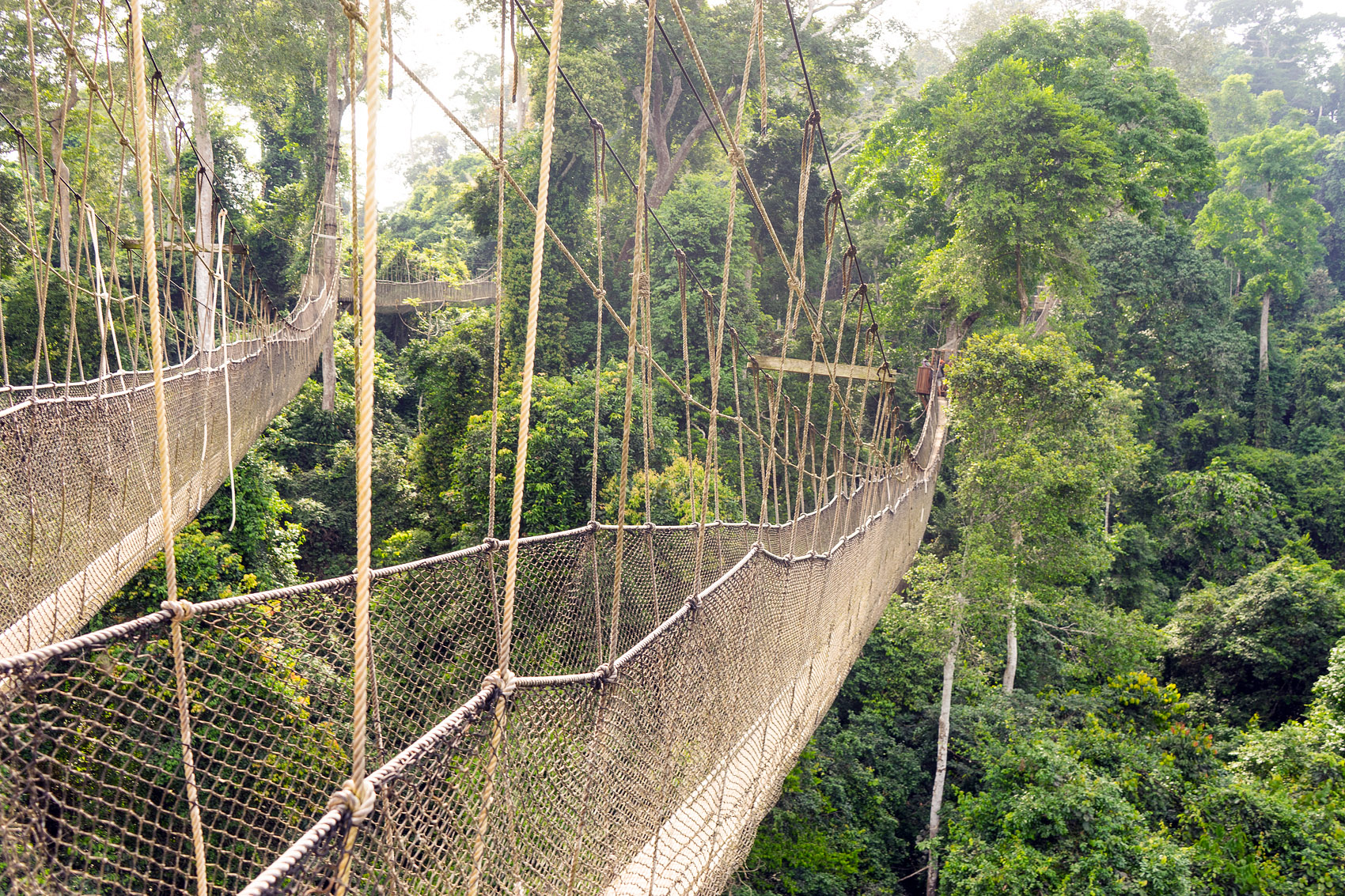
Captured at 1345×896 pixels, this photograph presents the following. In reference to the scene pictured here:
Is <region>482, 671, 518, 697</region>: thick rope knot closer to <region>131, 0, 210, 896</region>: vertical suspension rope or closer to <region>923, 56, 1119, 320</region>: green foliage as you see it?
<region>131, 0, 210, 896</region>: vertical suspension rope

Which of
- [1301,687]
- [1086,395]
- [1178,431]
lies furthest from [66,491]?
[1178,431]

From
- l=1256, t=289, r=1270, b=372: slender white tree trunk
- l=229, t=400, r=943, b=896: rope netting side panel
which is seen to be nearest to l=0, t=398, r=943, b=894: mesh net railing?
l=229, t=400, r=943, b=896: rope netting side panel

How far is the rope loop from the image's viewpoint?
1302mm

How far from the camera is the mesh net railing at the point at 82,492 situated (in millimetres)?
2305

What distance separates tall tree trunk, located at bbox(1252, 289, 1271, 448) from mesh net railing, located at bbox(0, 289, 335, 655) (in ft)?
44.2

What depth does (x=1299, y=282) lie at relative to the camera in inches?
535

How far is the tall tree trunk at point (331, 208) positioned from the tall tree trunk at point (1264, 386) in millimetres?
12376

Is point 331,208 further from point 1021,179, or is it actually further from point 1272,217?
point 1272,217

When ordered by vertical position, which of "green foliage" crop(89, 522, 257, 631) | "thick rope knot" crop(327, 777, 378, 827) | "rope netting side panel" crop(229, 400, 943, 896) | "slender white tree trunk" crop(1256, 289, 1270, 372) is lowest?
"green foliage" crop(89, 522, 257, 631)

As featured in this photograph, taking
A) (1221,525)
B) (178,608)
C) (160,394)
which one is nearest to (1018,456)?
(1221,525)

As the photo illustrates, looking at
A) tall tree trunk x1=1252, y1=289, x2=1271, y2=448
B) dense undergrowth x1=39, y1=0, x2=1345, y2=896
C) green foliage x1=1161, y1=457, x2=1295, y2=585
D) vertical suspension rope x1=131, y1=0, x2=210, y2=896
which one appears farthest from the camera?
tall tree trunk x1=1252, y1=289, x2=1271, y2=448

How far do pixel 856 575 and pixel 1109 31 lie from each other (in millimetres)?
8251

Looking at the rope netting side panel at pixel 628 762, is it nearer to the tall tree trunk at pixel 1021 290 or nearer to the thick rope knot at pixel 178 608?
the thick rope knot at pixel 178 608

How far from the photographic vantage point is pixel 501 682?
1305mm
